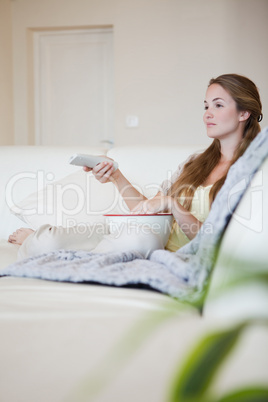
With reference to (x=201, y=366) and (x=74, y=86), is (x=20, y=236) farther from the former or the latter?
(x=74, y=86)

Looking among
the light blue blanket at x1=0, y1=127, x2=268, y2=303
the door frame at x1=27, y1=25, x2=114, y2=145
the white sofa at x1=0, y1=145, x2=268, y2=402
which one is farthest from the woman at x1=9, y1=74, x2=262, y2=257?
the door frame at x1=27, y1=25, x2=114, y2=145

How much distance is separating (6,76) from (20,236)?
3111mm

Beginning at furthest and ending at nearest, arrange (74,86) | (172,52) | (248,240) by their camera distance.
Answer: (74,86), (172,52), (248,240)

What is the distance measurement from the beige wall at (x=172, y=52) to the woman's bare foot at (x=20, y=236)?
2633 millimetres

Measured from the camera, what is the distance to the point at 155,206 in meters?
1.65

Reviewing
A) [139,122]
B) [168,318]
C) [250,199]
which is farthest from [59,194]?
[139,122]

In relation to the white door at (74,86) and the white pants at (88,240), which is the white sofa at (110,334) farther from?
the white door at (74,86)

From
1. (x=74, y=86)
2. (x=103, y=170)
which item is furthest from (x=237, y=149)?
(x=74, y=86)

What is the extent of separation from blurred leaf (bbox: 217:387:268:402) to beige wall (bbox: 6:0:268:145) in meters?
4.22

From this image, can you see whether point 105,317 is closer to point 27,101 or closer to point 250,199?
point 250,199

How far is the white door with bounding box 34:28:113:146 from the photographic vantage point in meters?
4.73

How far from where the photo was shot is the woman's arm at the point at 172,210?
1.64 m

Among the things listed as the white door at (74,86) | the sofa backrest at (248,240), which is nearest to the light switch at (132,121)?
the white door at (74,86)

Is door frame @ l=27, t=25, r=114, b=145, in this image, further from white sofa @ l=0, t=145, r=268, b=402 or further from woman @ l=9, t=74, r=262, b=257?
white sofa @ l=0, t=145, r=268, b=402
